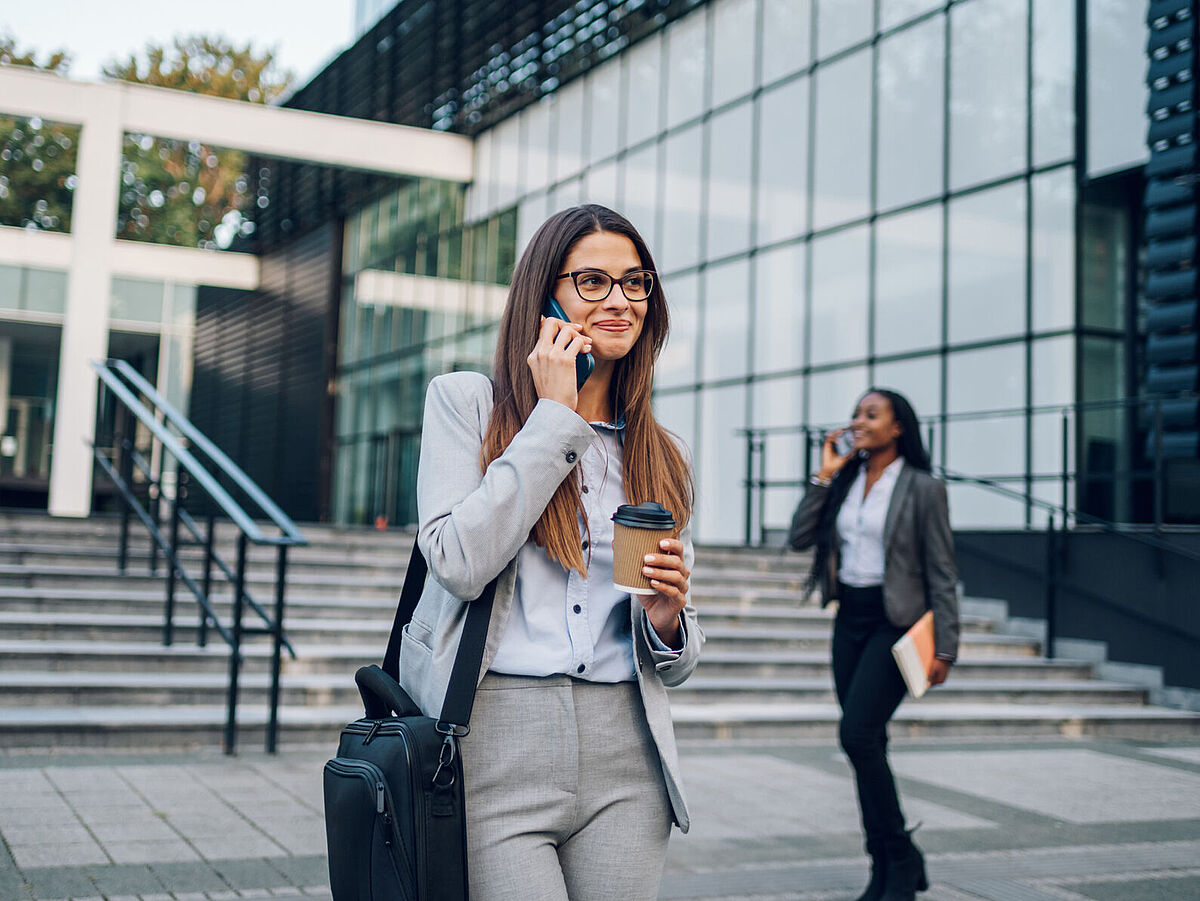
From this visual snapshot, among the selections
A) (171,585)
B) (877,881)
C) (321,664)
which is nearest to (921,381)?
(321,664)

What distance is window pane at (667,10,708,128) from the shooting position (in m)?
17.7

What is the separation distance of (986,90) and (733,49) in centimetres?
465

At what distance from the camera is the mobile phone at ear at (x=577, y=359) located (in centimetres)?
→ 189

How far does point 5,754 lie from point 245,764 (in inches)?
44.0

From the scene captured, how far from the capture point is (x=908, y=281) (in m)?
14.3

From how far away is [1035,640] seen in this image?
35.1 feet

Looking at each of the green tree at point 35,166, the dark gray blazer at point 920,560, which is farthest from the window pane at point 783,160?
the green tree at point 35,166

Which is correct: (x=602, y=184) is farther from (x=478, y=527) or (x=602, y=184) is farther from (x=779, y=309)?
(x=478, y=527)

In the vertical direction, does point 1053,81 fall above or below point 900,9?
below

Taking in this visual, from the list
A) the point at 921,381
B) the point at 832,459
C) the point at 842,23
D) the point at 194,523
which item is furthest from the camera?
the point at 842,23

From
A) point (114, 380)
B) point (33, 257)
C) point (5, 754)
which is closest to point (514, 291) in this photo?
point (5, 754)

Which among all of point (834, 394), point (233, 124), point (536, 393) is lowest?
point (536, 393)

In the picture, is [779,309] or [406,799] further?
[779,309]

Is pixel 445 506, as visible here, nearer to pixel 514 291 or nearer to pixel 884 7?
pixel 514 291
